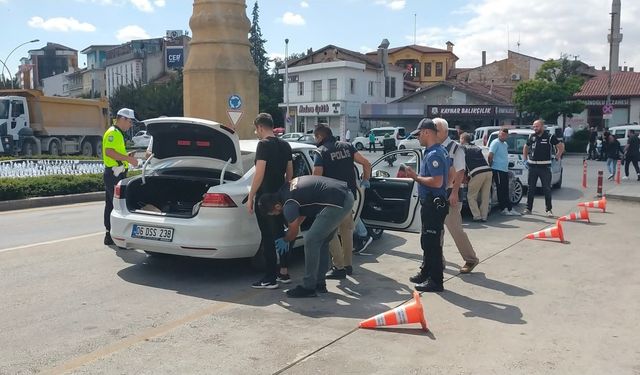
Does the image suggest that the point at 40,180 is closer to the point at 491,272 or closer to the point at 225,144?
the point at 225,144

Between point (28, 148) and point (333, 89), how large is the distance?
110 feet

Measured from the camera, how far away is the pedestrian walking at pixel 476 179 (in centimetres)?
1122

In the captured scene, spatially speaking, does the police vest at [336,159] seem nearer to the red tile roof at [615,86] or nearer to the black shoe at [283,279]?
the black shoe at [283,279]

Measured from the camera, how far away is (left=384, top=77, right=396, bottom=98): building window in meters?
Answer: 60.9

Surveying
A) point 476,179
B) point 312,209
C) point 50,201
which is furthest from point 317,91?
point 312,209

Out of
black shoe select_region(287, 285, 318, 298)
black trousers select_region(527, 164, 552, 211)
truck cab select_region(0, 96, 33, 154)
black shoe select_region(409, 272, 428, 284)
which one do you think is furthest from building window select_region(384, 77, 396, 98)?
black shoe select_region(287, 285, 318, 298)

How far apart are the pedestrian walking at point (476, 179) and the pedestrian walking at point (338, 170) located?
4413mm

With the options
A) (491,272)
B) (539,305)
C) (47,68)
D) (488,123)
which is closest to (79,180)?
(491,272)

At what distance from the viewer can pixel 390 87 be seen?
6178 cm

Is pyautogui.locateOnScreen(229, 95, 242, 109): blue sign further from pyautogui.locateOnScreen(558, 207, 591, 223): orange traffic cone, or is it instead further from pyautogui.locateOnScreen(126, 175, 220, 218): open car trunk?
pyautogui.locateOnScreen(126, 175, 220, 218): open car trunk

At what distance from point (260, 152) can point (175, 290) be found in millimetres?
1712

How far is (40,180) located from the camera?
14336mm

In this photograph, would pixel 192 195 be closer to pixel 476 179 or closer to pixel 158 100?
pixel 476 179

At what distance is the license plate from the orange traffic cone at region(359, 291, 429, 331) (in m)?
2.49
